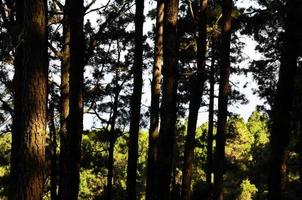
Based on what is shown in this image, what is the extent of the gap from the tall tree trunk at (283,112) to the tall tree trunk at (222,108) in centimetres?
333

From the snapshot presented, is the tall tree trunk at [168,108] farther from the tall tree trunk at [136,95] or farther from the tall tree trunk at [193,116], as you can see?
the tall tree trunk at [193,116]

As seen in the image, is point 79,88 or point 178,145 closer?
point 79,88

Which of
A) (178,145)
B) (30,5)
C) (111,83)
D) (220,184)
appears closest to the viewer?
(30,5)

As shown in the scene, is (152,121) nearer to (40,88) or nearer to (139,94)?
(139,94)

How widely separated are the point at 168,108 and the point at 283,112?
2.36 m

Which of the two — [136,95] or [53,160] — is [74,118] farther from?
[53,160]

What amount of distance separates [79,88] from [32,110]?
2.60 metres

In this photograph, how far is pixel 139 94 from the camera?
13.8 m

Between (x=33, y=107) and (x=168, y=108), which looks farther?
(x=168, y=108)

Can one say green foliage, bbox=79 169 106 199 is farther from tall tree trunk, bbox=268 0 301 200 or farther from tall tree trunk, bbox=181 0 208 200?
tall tree trunk, bbox=268 0 301 200

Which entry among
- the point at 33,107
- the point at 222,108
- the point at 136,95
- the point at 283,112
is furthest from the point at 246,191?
the point at 33,107

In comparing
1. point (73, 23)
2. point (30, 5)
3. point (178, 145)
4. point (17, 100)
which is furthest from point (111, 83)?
point (30, 5)

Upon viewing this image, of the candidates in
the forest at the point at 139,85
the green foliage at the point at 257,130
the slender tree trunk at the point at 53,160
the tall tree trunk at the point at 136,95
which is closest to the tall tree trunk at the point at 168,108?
the forest at the point at 139,85

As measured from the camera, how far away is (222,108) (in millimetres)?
12195
